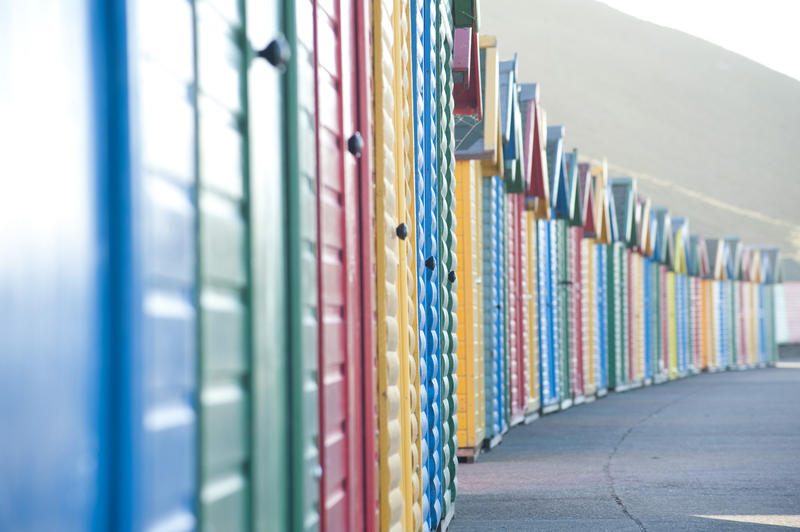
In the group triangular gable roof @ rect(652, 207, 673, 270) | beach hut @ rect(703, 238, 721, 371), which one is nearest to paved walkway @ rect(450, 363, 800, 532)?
triangular gable roof @ rect(652, 207, 673, 270)

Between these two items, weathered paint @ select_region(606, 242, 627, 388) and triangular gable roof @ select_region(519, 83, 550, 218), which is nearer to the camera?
triangular gable roof @ select_region(519, 83, 550, 218)

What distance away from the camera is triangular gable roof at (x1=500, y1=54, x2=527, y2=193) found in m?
13.5

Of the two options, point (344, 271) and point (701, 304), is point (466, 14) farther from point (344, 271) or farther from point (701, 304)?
point (701, 304)

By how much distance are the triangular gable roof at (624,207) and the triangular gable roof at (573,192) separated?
415 centimetres

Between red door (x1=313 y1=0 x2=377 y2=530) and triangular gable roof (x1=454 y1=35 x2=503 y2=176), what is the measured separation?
7071 mm

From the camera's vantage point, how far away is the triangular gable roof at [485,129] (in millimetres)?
11523

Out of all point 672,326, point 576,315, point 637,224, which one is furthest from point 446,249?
point 672,326

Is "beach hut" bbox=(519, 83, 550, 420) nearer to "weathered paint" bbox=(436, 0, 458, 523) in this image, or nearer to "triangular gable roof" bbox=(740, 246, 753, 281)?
"weathered paint" bbox=(436, 0, 458, 523)

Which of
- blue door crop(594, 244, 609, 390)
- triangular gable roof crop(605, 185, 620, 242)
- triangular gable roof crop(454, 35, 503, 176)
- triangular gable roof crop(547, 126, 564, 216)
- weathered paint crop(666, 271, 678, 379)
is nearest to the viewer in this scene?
triangular gable roof crop(454, 35, 503, 176)

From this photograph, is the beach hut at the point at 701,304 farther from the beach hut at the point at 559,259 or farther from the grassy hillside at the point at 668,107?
the grassy hillside at the point at 668,107

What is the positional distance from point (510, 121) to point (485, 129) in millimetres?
1911

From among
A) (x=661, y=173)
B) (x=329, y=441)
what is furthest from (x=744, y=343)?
(x=661, y=173)

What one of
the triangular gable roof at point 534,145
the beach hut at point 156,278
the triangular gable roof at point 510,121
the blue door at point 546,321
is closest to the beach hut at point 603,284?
the blue door at point 546,321

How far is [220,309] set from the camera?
2.49 metres
